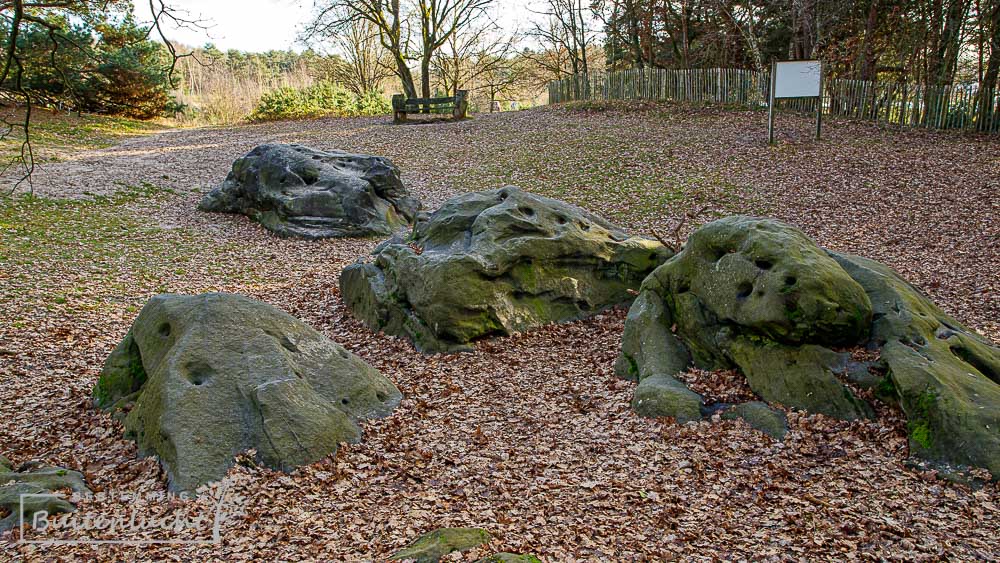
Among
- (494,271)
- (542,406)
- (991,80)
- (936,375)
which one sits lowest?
(542,406)

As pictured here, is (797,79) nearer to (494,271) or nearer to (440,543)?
(494,271)

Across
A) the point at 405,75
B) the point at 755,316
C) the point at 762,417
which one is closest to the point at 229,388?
the point at 762,417

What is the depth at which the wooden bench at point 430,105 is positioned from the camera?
28719 millimetres

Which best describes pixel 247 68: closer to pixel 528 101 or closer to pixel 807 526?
pixel 528 101

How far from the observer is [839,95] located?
22.4 m

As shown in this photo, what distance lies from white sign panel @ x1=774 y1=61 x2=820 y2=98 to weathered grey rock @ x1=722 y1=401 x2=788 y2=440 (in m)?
14.2

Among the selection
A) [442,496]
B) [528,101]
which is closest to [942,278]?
[442,496]

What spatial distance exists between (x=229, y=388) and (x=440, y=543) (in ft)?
8.83

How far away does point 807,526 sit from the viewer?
478 cm

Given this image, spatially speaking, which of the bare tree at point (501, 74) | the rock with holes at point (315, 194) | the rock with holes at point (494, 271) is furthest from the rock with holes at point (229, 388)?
the bare tree at point (501, 74)

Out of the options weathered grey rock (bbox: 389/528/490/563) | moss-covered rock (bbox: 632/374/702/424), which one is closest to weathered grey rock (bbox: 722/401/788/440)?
moss-covered rock (bbox: 632/374/702/424)

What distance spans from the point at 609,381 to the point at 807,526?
3035 mm

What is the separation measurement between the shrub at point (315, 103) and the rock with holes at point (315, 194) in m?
17.4

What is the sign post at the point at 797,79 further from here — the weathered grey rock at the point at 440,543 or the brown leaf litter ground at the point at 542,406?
the weathered grey rock at the point at 440,543
